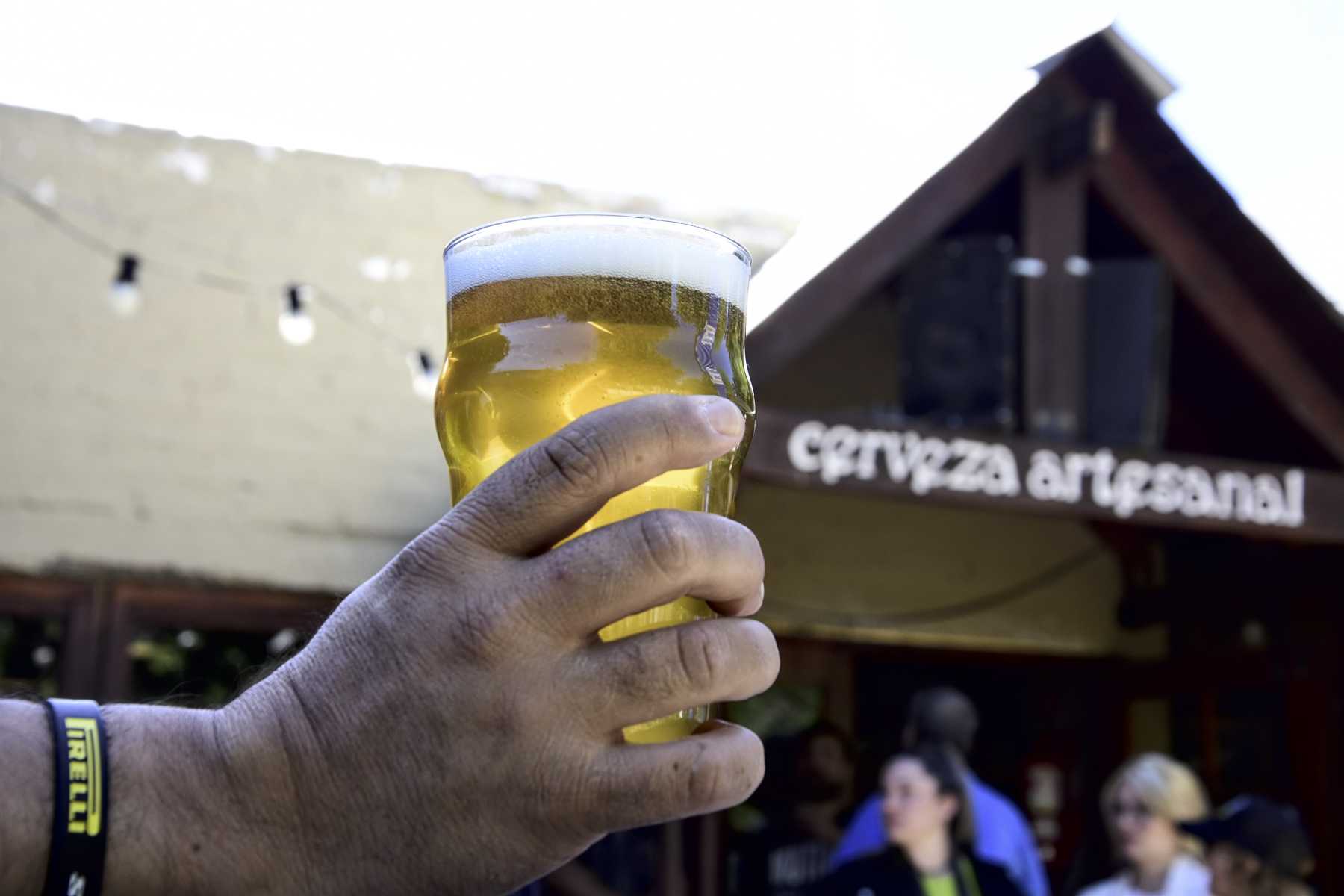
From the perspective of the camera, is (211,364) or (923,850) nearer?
(923,850)

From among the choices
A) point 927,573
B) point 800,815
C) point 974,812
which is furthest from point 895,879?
point 927,573

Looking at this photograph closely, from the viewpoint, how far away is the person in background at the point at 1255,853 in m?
4.23

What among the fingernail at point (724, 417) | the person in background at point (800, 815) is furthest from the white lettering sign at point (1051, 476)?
the fingernail at point (724, 417)

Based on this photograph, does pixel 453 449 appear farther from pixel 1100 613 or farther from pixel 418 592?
pixel 1100 613

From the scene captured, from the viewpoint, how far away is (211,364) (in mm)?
5496

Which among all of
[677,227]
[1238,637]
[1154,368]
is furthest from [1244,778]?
[677,227]

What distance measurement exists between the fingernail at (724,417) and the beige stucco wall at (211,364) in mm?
4670

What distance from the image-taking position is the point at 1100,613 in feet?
22.8

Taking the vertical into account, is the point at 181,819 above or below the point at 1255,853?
below

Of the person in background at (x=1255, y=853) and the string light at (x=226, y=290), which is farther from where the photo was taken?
the string light at (x=226, y=290)

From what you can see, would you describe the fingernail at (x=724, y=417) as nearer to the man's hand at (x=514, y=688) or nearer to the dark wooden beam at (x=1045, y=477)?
the man's hand at (x=514, y=688)

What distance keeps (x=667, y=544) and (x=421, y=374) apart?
4.95 metres

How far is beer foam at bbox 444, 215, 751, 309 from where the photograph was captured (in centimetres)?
115

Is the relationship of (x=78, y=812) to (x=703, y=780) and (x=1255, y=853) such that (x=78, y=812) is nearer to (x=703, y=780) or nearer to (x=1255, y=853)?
(x=703, y=780)
